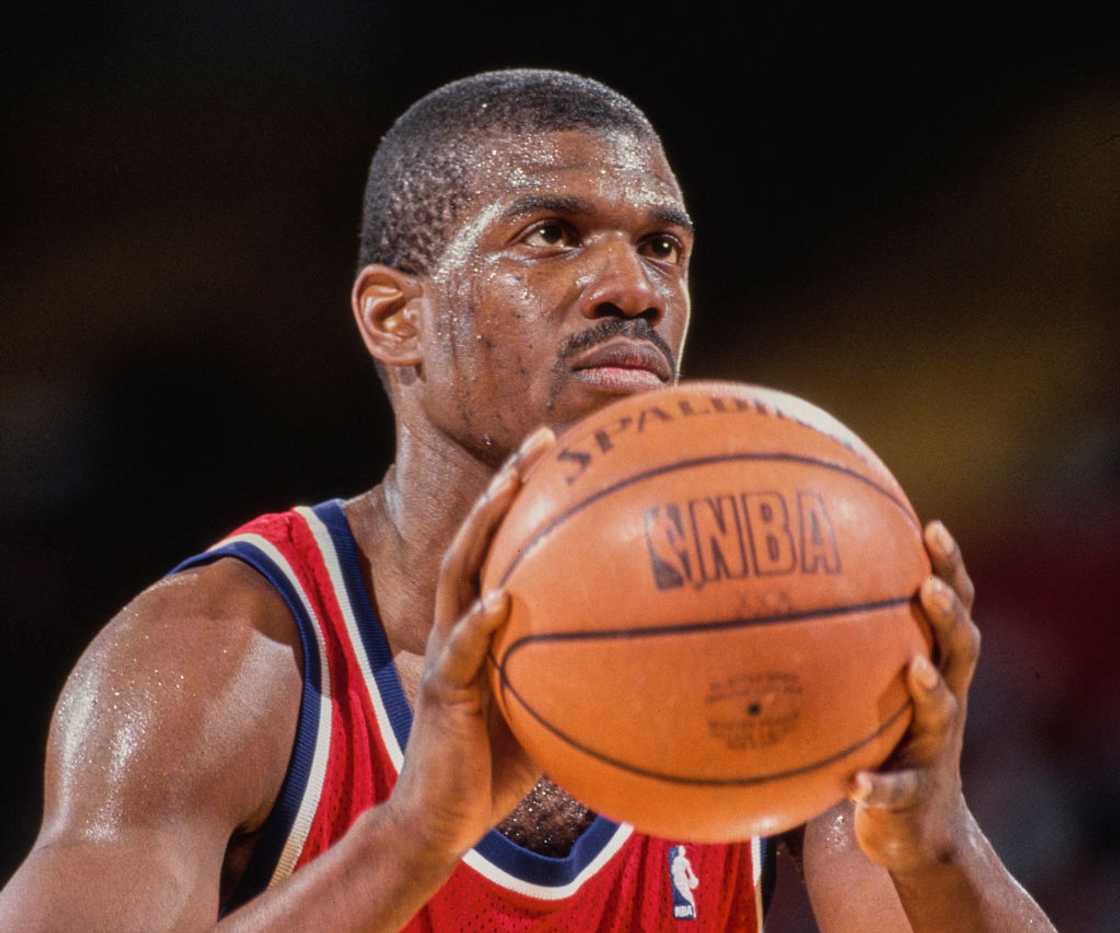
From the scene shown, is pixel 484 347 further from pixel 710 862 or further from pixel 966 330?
pixel 966 330

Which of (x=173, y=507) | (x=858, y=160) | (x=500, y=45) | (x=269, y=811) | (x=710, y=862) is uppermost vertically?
(x=500, y=45)

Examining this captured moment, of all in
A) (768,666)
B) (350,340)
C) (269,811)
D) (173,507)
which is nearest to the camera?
(768,666)

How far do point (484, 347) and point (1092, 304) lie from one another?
4657 mm

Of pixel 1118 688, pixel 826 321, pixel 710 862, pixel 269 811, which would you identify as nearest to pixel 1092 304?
pixel 826 321

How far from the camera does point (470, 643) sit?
1.57m

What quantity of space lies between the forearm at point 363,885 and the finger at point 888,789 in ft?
1.75

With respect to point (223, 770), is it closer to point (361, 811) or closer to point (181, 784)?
point (181, 784)

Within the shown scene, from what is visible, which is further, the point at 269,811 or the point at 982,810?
the point at 982,810

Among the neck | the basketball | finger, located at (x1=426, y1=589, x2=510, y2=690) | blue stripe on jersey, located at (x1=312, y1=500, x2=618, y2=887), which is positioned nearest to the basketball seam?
the basketball

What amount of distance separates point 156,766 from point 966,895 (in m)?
1.13

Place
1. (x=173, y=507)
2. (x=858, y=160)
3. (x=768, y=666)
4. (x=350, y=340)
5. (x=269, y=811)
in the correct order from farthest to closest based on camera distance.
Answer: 1. (x=858, y=160)
2. (x=350, y=340)
3. (x=173, y=507)
4. (x=269, y=811)
5. (x=768, y=666)

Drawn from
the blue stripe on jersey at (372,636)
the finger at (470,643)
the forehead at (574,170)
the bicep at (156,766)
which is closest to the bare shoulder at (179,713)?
the bicep at (156,766)

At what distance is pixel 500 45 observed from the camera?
5363mm

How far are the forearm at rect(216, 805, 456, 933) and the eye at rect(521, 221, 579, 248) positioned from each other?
1059 millimetres
